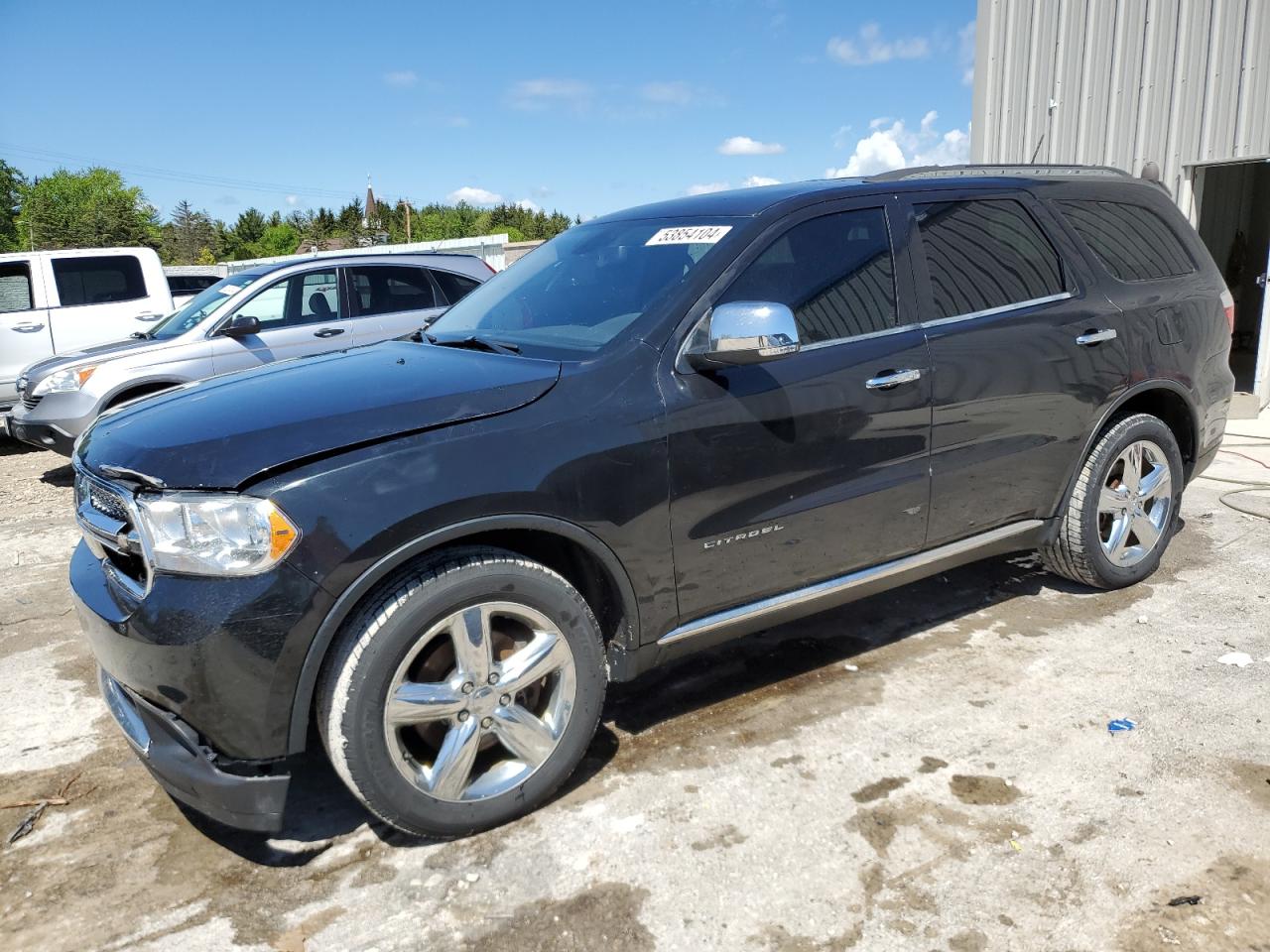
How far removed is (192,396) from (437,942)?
1734mm

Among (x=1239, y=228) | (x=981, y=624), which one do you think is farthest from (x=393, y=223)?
(x=981, y=624)

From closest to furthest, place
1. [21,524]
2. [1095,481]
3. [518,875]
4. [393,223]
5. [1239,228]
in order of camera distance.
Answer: [518,875], [1095,481], [21,524], [1239,228], [393,223]

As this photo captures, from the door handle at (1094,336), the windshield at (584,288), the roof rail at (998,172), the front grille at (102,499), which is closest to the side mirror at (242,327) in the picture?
the windshield at (584,288)

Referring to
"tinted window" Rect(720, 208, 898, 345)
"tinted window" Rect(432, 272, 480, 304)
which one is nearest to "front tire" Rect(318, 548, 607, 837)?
"tinted window" Rect(720, 208, 898, 345)

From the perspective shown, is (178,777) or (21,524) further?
(21,524)

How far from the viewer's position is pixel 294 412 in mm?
2600

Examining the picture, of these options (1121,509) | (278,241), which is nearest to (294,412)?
(1121,509)

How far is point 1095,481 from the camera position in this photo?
13.5 ft

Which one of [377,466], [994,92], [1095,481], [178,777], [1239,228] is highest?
[994,92]

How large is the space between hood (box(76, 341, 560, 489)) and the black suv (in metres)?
0.01

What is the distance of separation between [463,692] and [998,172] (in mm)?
3128

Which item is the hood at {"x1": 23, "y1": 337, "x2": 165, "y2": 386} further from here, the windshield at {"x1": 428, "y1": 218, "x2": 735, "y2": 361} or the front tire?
the front tire

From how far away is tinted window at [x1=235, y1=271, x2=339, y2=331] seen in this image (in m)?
7.79

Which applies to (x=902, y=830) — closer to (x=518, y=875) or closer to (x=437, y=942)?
(x=518, y=875)
